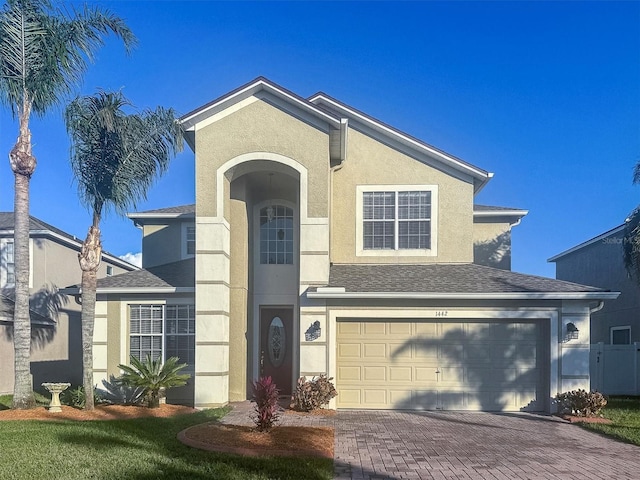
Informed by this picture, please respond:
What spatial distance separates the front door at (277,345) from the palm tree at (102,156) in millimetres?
4528

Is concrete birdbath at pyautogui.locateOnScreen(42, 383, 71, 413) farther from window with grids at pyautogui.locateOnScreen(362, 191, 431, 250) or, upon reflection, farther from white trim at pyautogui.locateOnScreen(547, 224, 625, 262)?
white trim at pyautogui.locateOnScreen(547, 224, 625, 262)

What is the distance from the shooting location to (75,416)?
11.2 meters

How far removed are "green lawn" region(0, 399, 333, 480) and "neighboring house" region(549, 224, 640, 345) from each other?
51.3ft

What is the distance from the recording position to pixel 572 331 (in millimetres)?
12633

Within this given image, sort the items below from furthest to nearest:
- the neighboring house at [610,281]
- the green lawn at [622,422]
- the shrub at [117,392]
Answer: the neighboring house at [610,281]
the shrub at [117,392]
the green lawn at [622,422]

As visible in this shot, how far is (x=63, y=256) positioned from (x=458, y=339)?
1473 cm

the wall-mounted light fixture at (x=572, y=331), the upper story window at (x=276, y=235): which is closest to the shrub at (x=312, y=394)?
the upper story window at (x=276, y=235)

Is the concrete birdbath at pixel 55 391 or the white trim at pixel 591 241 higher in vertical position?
the white trim at pixel 591 241

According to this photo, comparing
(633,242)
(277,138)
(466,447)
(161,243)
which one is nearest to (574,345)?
(633,242)

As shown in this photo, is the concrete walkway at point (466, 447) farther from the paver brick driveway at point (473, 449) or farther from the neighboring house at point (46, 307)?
the neighboring house at point (46, 307)

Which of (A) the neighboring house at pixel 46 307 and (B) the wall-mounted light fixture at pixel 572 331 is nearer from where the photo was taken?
(B) the wall-mounted light fixture at pixel 572 331

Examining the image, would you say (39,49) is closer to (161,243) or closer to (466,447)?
(161,243)

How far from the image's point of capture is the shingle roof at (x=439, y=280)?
12836 millimetres

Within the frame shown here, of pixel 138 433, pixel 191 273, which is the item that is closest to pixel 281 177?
pixel 191 273
